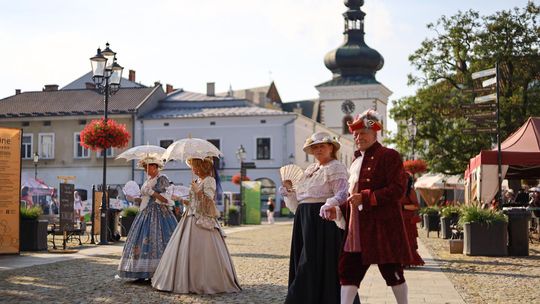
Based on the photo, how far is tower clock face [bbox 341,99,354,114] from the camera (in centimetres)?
8156

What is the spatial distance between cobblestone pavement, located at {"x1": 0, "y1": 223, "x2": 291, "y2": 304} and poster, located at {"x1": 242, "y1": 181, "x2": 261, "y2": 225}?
24.1 metres

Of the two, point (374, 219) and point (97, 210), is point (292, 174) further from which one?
point (97, 210)

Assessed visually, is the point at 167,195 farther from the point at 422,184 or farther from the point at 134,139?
the point at 134,139

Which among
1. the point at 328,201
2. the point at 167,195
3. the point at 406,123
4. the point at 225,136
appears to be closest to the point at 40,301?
the point at 167,195

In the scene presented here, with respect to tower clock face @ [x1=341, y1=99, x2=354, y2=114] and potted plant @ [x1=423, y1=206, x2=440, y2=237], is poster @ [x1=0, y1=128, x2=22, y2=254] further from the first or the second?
tower clock face @ [x1=341, y1=99, x2=354, y2=114]

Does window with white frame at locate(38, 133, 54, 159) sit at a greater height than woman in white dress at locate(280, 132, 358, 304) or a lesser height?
greater

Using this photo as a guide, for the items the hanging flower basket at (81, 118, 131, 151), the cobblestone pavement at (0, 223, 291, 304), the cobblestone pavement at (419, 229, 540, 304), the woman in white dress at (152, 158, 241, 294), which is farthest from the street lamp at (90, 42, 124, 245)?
the woman in white dress at (152, 158, 241, 294)

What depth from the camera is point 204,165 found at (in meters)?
10.5

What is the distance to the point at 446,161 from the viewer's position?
31.2 m

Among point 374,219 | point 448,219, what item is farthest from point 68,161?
point 374,219

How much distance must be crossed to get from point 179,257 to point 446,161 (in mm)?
22677

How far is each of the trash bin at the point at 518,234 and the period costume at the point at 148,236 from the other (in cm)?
813

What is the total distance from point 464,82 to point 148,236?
76.4 feet

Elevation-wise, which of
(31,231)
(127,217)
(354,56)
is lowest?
(31,231)
